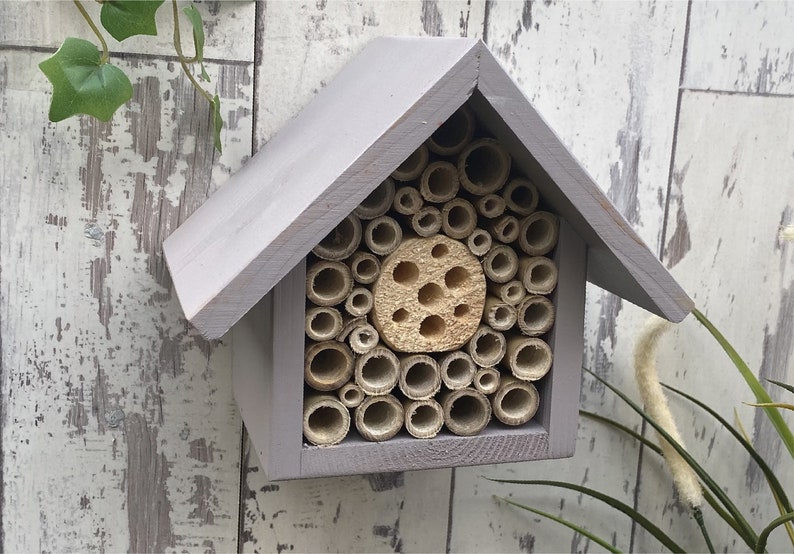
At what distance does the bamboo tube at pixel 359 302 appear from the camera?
1.89 ft

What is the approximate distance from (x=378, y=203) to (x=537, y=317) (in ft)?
0.51

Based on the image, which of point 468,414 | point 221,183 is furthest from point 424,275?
point 221,183

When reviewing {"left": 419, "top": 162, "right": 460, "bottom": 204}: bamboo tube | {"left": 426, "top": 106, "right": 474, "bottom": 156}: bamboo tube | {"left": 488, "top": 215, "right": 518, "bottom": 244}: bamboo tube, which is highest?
{"left": 426, "top": 106, "right": 474, "bottom": 156}: bamboo tube

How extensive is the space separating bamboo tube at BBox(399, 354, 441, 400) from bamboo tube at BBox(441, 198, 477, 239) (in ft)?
0.31

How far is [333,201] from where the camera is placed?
507mm

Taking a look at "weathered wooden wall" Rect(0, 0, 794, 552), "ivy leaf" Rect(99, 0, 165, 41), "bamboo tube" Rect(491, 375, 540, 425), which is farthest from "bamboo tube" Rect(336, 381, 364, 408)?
"ivy leaf" Rect(99, 0, 165, 41)

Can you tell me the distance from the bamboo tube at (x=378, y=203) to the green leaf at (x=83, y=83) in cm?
23

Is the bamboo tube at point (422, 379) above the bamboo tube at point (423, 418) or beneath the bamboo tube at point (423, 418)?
above

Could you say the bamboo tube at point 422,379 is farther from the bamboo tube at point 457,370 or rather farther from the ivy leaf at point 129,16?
the ivy leaf at point 129,16

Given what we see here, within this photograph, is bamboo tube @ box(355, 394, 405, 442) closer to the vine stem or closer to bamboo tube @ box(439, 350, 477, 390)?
bamboo tube @ box(439, 350, 477, 390)

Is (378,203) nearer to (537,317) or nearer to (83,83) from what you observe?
(537,317)

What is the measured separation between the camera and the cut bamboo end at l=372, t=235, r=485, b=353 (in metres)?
0.58

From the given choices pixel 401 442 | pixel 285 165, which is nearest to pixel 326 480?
pixel 401 442

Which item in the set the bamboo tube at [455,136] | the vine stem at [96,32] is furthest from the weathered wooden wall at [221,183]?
the bamboo tube at [455,136]
